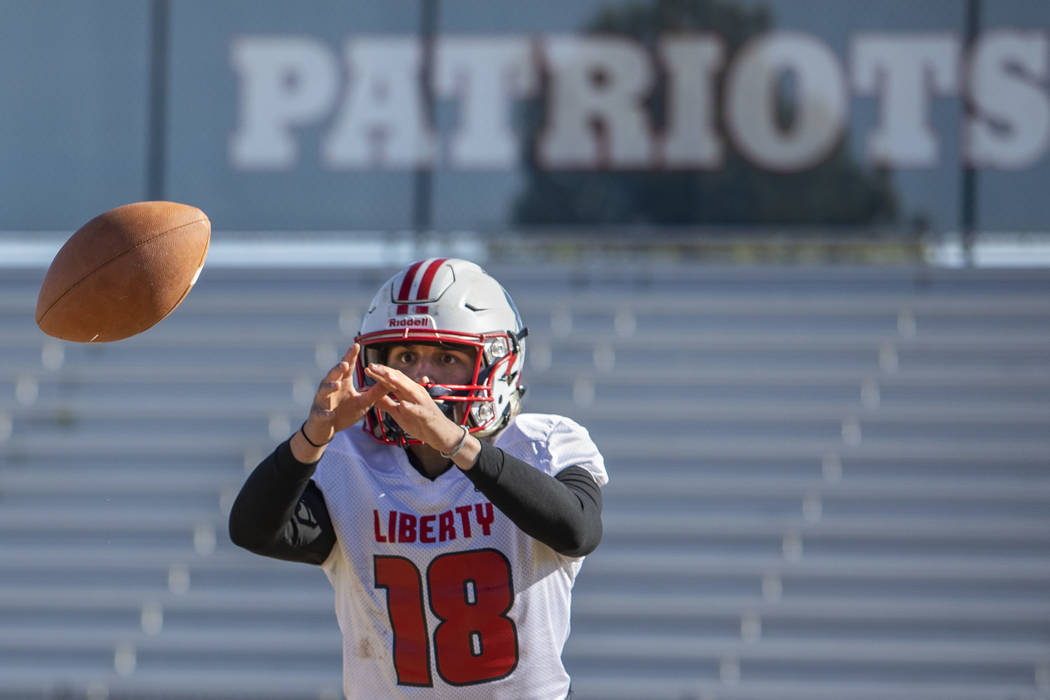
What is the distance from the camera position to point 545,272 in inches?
235

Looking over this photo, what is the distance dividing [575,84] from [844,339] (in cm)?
172

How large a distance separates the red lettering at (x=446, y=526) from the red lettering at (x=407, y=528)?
47 millimetres

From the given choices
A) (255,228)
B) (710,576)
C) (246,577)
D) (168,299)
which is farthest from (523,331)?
(255,228)

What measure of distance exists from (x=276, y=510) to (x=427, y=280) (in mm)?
537

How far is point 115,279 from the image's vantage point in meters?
2.65

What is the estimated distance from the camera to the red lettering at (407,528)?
222 centimetres

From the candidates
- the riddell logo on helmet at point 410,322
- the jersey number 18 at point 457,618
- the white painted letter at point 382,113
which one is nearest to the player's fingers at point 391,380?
the riddell logo on helmet at point 410,322

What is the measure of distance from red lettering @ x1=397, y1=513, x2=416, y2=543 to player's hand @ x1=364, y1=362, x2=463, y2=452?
327 millimetres

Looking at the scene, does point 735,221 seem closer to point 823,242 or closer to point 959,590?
point 823,242

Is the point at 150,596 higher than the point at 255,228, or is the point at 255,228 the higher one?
the point at 255,228

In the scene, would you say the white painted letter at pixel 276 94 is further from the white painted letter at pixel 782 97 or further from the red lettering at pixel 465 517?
the red lettering at pixel 465 517

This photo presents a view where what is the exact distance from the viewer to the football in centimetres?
265

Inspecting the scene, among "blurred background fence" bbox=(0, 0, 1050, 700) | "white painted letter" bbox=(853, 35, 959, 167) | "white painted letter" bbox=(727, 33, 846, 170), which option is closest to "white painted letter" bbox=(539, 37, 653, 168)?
"blurred background fence" bbox=(0, 0, 1050, 700)

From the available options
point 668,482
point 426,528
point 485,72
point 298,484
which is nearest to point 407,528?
point 426,528
